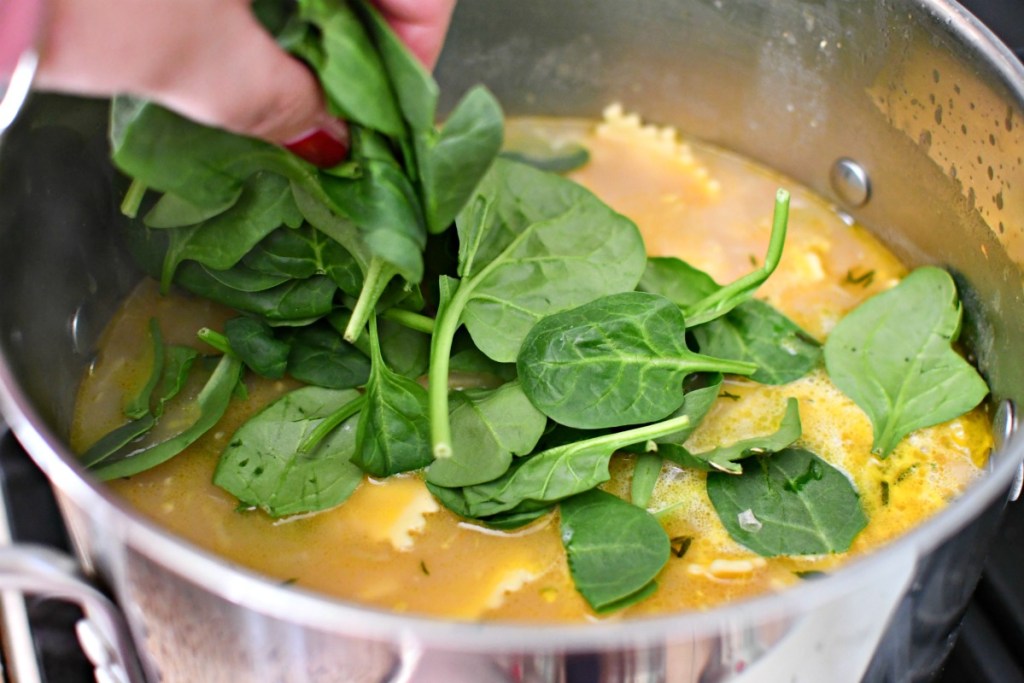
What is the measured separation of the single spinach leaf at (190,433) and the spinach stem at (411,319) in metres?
0.16

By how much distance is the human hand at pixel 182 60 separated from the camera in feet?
2.09

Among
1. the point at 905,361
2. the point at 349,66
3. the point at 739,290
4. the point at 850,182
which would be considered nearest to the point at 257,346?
the point at 349,66

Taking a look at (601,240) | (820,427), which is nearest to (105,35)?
(601,240)

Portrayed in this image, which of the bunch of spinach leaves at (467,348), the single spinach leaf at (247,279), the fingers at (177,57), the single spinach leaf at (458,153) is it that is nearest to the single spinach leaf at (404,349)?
the bunch of spinach leaves at (467,348)

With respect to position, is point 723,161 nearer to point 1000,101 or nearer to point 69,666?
point 1000,101

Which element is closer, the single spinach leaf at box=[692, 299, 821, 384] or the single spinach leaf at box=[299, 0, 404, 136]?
the single spinach leaf at box=[299, 0, 404, 136]

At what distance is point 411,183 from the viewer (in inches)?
32.9

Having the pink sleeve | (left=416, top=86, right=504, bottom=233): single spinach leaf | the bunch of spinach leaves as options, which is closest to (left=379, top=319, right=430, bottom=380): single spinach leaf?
the bunch of spinach leaves

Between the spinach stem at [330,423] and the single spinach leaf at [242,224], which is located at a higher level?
the single spinach leaf at [242,224]

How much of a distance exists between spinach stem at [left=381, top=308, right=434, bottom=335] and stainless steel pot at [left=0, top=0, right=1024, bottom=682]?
31 cm

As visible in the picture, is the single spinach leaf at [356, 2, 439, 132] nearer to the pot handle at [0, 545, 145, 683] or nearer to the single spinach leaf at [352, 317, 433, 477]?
the single spinach leaf at [352, 317, 433, 477]

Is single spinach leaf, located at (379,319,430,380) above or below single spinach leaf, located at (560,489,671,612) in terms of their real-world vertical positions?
below

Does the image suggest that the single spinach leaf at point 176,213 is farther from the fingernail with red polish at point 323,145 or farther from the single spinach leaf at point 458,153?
the single spinach leaf at point 458,153

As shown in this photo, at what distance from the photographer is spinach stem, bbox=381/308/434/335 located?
38.8 inches
